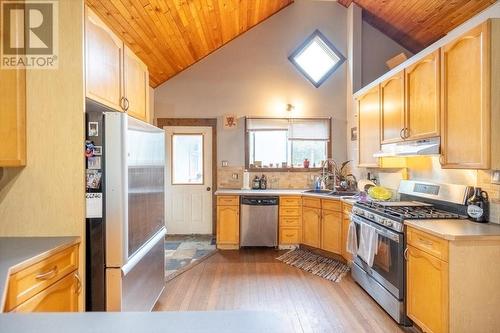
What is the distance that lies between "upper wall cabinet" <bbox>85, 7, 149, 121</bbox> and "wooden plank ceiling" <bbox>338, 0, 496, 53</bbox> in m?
3.47

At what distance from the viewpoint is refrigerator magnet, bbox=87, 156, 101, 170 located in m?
1.76

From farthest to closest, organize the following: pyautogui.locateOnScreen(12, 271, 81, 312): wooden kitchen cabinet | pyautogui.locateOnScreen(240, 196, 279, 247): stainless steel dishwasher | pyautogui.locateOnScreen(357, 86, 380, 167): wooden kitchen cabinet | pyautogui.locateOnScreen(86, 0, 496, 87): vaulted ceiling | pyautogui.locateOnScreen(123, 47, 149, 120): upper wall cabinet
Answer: pyautogui.locateOnScreen(240, 196, 279, 247): stainless steel dishwasher
pyautogui.locateOnScreen(357, 86, 380, 167): wooden kitchen cabinet
pyautogui.locateOnScreen(86, 0, 496, 87): vaulted ceiling
pyautogui.locateOnScreen(123, 47, 149, 120): upper wall cabinet
pyautogui.locateOnScreen(12, 271, 81, 312): wooden kitchen cabinet

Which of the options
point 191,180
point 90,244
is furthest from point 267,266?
point 90,244

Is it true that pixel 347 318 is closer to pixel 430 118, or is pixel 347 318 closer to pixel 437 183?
pixel 437 183

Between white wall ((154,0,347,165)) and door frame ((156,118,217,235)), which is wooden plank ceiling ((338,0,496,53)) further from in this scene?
door frame ((156,118,217,235))

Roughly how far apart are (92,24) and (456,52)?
8.27 ft

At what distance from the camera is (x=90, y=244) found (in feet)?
5.83

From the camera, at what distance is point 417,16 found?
12.4 feet

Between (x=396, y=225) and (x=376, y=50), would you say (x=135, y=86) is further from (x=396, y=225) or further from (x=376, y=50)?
(x=376, y=50)

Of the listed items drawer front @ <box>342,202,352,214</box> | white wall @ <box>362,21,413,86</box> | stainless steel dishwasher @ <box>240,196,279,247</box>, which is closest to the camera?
drawer front @ <box>342,202,352,214</box>

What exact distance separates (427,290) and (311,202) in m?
2.17

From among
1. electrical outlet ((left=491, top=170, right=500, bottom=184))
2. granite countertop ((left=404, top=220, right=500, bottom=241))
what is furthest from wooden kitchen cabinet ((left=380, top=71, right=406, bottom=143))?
granite countertop ((left=404, top=220, right=500, bottom=241))

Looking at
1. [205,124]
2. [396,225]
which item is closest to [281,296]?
[396,225]

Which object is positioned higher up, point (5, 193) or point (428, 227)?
point (5, 193)
